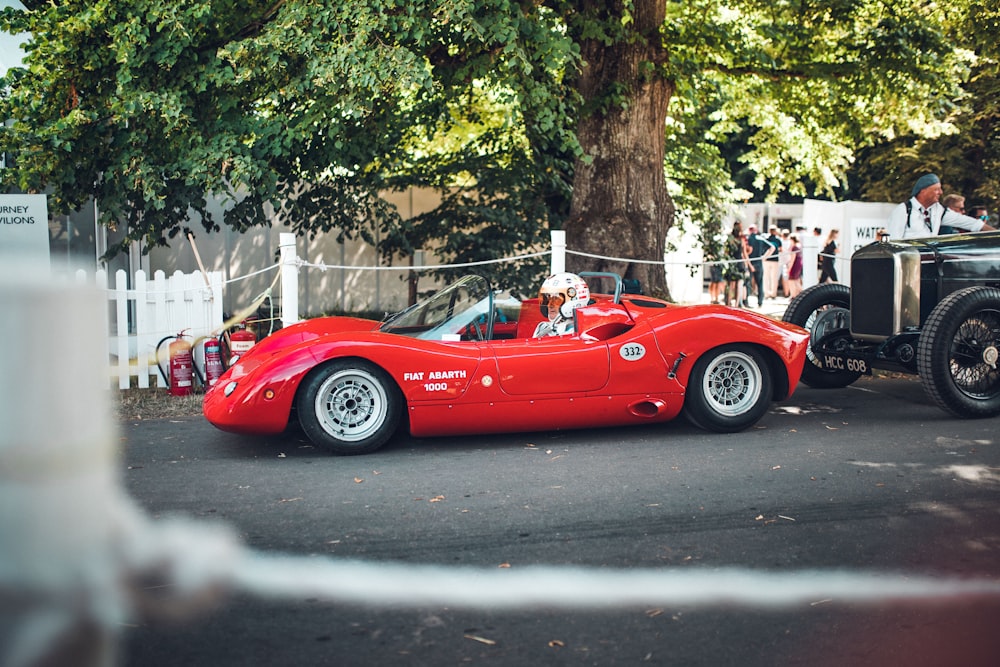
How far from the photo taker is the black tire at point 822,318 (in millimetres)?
8812

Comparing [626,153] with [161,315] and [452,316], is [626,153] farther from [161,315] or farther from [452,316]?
[161,315]

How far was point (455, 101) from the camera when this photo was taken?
10.7 m

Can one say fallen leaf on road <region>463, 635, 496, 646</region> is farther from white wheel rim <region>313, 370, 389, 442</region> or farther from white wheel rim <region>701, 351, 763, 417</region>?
white wheel rim <region>701, 351, 763, 417</region>

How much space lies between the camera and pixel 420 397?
6.14 m

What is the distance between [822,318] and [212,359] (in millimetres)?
5774

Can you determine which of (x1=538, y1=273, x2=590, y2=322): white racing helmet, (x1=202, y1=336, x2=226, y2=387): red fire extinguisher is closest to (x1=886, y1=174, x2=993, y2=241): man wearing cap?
(x1=538, y1=273, x2=590, y2=322): white racing helmet

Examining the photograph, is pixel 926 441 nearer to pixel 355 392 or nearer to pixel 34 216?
pixel 355 392

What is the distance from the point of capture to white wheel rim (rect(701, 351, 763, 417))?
6.81 metres

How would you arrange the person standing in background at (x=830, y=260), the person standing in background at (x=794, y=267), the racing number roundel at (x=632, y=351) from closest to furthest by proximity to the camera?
the racing number roundel at (x=632, y=351) → the person standing in background at (x=830, y=260) → the person standing in background at (x=794, y=267)

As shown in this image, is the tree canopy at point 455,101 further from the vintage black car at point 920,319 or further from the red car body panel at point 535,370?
the red car body panel at point 535,370

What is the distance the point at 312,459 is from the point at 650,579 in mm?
2890

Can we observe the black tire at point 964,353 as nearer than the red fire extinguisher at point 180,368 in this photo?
Yes

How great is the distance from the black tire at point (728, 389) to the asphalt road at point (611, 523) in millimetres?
125

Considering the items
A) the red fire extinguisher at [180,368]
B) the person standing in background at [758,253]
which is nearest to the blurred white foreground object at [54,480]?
the red fire extinguisher at [180,368]
